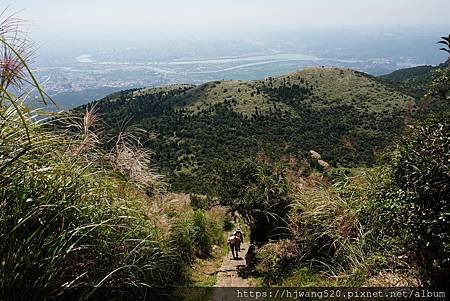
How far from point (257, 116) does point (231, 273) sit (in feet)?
187

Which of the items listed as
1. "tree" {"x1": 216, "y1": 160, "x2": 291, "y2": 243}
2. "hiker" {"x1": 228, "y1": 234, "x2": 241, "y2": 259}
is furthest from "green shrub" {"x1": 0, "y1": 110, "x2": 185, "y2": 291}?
"hiker" {"x1": 228, "y1": 234, "x2": 241, "y2": 259}

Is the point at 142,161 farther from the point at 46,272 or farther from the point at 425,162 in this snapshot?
the point at 425,162

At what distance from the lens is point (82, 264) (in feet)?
10.3

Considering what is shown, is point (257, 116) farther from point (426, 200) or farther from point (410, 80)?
point (426, 200)

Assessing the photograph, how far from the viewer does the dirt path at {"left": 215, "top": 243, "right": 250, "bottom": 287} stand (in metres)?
8.31

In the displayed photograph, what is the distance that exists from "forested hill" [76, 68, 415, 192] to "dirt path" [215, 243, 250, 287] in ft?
78.0

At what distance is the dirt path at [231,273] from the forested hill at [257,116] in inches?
936

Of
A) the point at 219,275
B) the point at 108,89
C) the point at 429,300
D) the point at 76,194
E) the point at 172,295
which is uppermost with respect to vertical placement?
the point at 76,194

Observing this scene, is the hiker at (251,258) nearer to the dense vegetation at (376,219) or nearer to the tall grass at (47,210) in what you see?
the dense vegetation at (376,219)

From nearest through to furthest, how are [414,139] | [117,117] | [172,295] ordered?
[414,139], [172,295], [117,117]

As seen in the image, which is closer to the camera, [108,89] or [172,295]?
[172,295]

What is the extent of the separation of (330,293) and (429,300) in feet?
4.98

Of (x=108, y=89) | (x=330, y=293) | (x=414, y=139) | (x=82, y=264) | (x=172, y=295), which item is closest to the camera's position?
(x=82, y=264)

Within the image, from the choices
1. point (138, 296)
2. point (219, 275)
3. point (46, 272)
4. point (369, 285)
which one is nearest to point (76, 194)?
point (46, 272)
